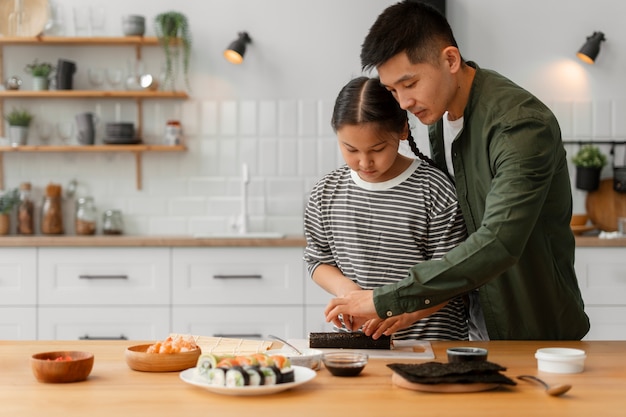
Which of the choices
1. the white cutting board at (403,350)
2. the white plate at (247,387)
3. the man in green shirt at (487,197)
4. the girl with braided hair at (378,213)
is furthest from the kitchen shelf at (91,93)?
the white plate at (247,387)

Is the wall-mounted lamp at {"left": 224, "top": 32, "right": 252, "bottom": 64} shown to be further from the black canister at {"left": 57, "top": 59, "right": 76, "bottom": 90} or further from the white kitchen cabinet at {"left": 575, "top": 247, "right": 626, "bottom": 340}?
the white kitchen cabinet at {"left": 575, "top": 247, "right": 626, "bottom": 340}

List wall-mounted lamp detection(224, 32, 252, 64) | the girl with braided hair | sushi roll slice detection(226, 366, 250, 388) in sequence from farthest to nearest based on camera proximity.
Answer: wall-mounted lamp detection(224, 32, 252, 64) → the girl with braided hair → sushi roll slice detection(226, 366, 250, 388)

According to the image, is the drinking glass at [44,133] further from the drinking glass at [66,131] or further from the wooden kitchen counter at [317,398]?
the wooden kitchen counter at [317,398]

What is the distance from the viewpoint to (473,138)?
2098 millimetres

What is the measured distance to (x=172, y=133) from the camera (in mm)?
4695

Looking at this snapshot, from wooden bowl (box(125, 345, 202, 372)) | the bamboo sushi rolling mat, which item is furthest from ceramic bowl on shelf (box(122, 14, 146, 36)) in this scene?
wooden bowl (box(125, 345, 202, 372))

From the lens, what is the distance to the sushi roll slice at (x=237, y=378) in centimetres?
150

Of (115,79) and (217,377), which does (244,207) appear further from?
(217,377)

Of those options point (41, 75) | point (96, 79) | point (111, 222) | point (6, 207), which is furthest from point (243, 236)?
point (41, 75)

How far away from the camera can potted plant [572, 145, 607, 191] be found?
15.1 ft

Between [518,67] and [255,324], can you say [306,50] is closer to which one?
[518,67]

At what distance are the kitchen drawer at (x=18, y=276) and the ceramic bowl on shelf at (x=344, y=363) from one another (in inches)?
112

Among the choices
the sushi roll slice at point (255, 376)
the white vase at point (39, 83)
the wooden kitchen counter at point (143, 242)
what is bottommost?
the sushi roll slice at point (255, 376)

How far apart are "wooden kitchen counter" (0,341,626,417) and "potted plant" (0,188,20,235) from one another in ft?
9.97
